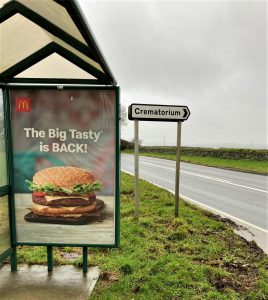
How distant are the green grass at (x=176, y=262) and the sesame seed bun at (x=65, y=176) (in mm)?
1238

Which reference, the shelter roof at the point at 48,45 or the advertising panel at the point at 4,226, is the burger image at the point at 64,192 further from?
the shelter roof at the point at 48,45

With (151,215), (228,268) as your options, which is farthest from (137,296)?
(151,215)

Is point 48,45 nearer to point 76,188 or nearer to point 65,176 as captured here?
point 65,176

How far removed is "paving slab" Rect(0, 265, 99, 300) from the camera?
12.4ft

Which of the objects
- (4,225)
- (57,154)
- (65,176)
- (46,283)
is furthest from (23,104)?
(46,283)

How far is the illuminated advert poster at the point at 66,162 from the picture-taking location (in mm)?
4137

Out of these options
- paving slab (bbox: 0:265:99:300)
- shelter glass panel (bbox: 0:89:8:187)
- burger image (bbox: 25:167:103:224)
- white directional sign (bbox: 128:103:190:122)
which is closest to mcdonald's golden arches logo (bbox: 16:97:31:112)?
shelter glass panel (bbox: 0:89:8:187)

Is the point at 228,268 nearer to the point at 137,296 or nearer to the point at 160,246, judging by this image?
the point at 160,246

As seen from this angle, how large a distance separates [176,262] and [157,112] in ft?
11.4

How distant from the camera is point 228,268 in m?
4.75

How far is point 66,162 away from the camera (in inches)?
165

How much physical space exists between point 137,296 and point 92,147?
180cm

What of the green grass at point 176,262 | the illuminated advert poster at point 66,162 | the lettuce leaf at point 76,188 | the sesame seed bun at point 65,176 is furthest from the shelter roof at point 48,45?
the green grass at point 176,262

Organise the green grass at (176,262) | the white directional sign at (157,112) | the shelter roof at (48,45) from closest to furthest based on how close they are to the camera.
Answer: the shelter roof at (48,45), the green grass at (176,262), the white directional sign at (157,112)
